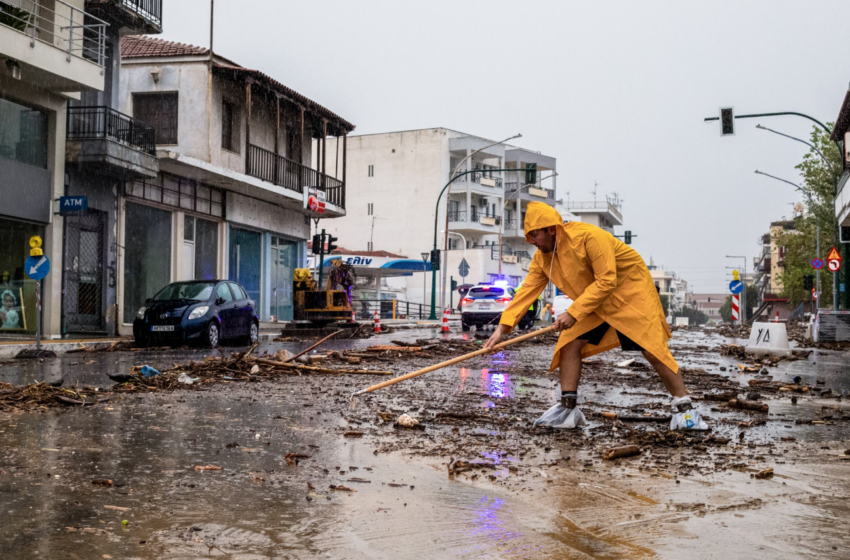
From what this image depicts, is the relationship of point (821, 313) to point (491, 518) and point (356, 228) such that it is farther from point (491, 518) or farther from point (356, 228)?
point (356, 228)

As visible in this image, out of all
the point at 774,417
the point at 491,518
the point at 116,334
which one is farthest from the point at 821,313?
the point at 491,518

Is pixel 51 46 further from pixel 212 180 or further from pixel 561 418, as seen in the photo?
pixel 561 418

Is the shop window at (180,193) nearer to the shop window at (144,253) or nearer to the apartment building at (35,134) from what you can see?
the shop window at (144,253)

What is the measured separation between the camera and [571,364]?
636 centimetres

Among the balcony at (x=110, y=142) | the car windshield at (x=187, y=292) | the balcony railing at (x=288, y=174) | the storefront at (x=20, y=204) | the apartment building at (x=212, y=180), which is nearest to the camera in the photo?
the car windshield at (x=187, y=292)

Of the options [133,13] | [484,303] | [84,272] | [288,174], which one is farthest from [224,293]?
[288,174]

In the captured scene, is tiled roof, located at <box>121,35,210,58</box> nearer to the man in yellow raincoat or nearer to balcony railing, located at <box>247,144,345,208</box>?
balcony railing, located at <box>247,144,345,208</box>

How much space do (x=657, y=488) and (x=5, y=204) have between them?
17901mm

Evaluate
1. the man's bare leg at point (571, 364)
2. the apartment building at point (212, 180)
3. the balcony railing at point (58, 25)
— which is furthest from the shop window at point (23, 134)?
the man's bare leg at point (571, 364)

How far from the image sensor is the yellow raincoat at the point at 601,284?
19.7ft

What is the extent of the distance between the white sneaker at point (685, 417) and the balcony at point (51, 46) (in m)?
16.6

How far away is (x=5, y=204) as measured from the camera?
18703 mm

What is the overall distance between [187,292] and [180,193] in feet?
29.6

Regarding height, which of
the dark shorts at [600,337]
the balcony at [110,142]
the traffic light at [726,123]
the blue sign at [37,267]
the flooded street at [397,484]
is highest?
the traffic light at [726,123]
